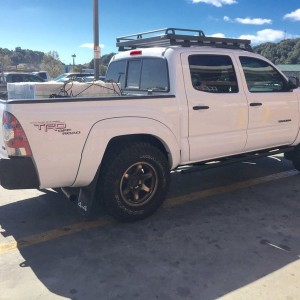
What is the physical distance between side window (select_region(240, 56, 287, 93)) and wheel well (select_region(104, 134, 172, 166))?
1.55 meters

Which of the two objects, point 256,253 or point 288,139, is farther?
point 288,139

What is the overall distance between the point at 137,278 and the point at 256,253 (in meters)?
1.19

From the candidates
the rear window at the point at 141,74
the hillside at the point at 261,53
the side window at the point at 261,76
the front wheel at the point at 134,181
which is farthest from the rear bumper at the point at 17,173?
the hillside at the point at 261,53

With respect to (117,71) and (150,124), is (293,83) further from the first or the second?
Answer: (150,124)

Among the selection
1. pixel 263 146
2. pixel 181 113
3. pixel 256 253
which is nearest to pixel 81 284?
pixel 256 253

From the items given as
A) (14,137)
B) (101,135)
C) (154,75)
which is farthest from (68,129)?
(154,75)

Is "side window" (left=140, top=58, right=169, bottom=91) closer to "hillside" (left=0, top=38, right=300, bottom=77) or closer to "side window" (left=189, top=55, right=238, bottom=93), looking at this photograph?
"side window" (left=189, top=55, right=238, bottom=93)

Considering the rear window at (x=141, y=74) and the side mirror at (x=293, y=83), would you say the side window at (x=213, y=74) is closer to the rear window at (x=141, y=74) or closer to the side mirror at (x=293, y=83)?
the rear window at (x=141, y=74)

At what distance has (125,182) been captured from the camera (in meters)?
3.91

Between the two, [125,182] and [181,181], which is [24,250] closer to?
[125,182]

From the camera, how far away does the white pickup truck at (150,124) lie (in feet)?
10.8

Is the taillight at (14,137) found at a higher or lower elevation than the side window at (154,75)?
lower

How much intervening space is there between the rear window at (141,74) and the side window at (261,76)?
1207mm

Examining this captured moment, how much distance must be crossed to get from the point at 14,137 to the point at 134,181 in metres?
1.36
